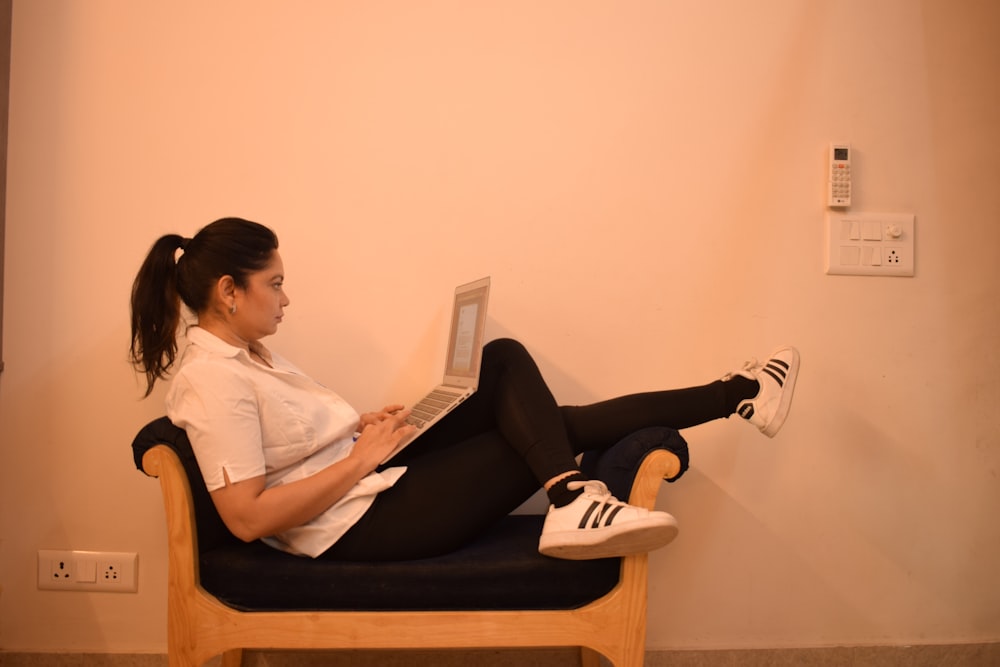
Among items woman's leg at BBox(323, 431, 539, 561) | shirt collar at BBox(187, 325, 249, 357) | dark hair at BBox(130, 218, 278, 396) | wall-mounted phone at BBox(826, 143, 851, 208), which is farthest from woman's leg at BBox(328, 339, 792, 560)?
wall-mounted phone at BBox(826, 143, 851, 208)

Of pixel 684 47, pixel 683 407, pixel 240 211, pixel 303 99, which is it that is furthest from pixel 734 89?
pixel 240 211

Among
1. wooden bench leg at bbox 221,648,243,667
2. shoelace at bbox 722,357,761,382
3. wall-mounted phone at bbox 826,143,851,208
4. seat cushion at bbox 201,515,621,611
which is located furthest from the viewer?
wall-mounted phone at bbox 826,143,851,208

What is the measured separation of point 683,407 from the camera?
1.67 m

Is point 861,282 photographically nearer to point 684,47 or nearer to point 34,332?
point 684,47

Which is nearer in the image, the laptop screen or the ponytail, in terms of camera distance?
the ponytail

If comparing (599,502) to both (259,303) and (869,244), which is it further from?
(869,244)

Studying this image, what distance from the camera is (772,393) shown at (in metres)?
1.67

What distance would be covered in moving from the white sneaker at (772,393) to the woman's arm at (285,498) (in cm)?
81

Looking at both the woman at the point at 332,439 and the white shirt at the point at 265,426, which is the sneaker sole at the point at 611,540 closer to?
the woman at the point at 332,439

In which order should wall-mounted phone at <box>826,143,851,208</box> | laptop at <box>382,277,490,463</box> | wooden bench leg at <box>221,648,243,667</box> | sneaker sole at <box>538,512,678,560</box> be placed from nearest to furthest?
1. sneaker sole at <box>538,512,678,560</box>
2. laptop at <box>382,277,490,463</box>
3. wooden bench leg at <box>221,648,243,667</box>
4. wall-mounted phone at <box>826,143,851,208</box>

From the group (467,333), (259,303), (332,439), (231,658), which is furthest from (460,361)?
(231,658)

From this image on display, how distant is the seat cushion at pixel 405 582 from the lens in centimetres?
145

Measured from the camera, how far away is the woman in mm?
1382

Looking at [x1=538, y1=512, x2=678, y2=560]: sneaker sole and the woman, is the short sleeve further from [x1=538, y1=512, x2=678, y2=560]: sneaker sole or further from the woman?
[x1=538, y1=512, x2=678, y2=560]: sneaker sole
